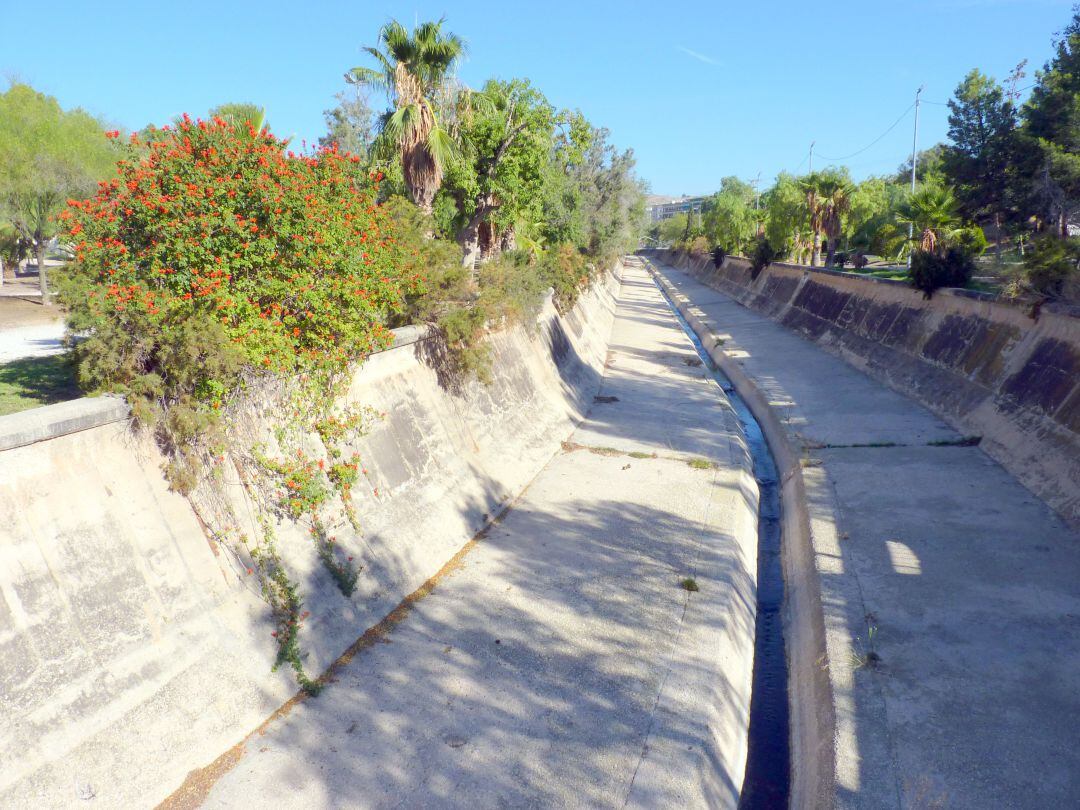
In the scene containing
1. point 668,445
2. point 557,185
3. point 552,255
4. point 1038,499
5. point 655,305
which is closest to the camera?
point 1038,499

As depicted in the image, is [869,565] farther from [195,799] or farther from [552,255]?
[552,255]

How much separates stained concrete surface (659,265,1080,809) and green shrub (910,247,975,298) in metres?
8.08

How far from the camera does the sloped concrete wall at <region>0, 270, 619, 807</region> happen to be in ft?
19.4

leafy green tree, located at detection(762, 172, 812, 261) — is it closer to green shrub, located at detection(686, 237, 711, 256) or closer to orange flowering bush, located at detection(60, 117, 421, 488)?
green shrub, located at detection(686, 237, 711, 256)

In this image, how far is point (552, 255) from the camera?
91.2 ft

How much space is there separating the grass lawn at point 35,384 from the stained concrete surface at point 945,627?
9.77 meters

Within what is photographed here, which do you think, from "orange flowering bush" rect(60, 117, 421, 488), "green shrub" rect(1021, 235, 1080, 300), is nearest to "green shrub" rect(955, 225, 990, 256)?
"green shrub" rect(1021, 235, 1080, 300)

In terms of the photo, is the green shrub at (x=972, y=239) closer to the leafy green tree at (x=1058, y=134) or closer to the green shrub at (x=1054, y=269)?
the leafy green tree at (x=1058, y=134)

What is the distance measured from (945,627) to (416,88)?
15209 mm

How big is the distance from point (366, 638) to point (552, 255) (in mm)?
20940

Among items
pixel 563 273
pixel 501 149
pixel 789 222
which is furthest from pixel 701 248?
pixel 501 149

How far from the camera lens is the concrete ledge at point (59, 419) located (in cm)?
636

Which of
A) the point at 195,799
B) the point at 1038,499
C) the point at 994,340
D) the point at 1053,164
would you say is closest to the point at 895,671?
the point at 1038,499

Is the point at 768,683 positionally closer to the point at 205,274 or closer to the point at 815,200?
the point at 205,274
